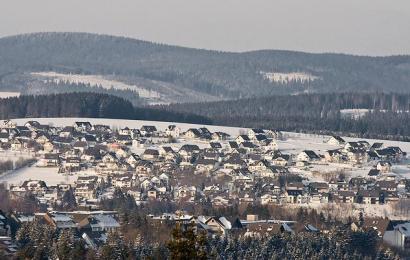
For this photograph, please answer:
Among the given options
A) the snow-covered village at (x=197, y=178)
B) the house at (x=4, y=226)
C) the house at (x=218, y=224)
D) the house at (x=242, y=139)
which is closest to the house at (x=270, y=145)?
the snow-covered village at (x=197, y=178)

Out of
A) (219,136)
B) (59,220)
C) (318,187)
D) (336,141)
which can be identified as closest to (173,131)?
(219,136)

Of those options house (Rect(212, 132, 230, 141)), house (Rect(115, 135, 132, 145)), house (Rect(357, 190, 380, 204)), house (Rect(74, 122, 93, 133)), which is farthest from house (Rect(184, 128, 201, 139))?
house (Rect(357, 190, 380, 204))

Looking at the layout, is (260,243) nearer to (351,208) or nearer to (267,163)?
(351,208)

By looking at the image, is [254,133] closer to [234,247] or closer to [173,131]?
[173,131]

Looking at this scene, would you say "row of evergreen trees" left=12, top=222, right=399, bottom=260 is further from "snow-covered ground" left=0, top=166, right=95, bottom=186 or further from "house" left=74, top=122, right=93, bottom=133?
"house" left=74, top=122, right=93, bottom=133

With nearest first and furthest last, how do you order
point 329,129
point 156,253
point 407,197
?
point 156,253
point 407,197
point 329,129

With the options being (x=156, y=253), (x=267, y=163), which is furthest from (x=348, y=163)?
(x=156, y=253)
